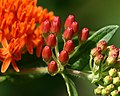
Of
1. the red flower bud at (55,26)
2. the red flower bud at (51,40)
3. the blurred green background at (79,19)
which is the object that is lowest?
the blurred green background at (79,19)

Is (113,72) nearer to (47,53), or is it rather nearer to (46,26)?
(47,53)

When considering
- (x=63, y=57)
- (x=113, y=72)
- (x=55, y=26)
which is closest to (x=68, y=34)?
(x=55, y=26)

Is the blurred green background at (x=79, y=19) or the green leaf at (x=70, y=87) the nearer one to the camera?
the green leaf at (x=70, y=87)

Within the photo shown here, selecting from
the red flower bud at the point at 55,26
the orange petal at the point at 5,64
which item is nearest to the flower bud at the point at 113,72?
the red flower bud at the point at 55,26

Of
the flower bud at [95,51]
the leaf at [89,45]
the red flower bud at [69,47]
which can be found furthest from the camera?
the leaf at [89,45]

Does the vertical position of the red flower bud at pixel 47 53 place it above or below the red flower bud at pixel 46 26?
below

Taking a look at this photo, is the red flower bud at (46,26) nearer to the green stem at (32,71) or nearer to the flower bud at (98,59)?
the green stem at (32,71)

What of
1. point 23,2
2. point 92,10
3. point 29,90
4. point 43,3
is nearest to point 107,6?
point 92,10
